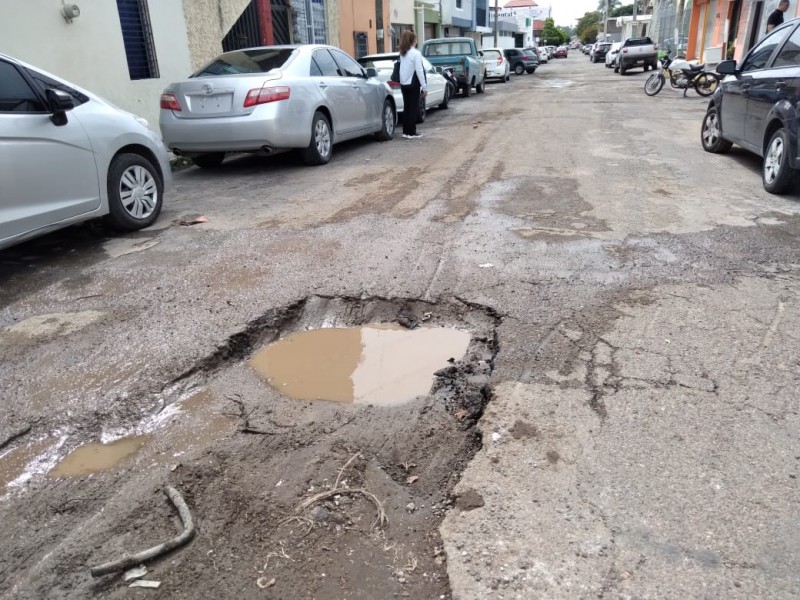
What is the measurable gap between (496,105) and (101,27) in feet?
35.1

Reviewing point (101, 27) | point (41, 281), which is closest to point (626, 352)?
point (41, 281)

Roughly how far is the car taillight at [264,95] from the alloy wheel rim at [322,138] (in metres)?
0.89

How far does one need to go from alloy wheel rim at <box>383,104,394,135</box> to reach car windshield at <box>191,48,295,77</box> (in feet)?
9.11

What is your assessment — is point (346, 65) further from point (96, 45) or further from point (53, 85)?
point (53, 85)

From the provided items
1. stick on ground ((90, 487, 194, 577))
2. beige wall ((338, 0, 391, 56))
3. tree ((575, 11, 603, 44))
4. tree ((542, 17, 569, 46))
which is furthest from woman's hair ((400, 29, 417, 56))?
tree ((575, 11, 603, 44))

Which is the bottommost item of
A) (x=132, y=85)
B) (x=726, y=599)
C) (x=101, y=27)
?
(x=726, y=599)

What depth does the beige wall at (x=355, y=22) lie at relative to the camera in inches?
825

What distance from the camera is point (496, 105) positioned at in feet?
→ 59.4

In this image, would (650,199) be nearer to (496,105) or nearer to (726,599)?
(726,599)

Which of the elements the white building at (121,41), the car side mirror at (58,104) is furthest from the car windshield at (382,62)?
the car side mirror at (58,104)

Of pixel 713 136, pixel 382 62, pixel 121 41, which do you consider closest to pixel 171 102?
pixel 121 41

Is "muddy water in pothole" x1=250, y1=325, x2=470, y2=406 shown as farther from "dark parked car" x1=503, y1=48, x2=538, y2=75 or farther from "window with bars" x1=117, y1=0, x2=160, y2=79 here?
"dark parked car" x1=503, y1=48, x2=538, y2=75

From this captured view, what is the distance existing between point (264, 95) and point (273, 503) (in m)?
6.77

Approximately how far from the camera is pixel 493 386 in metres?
3.41
